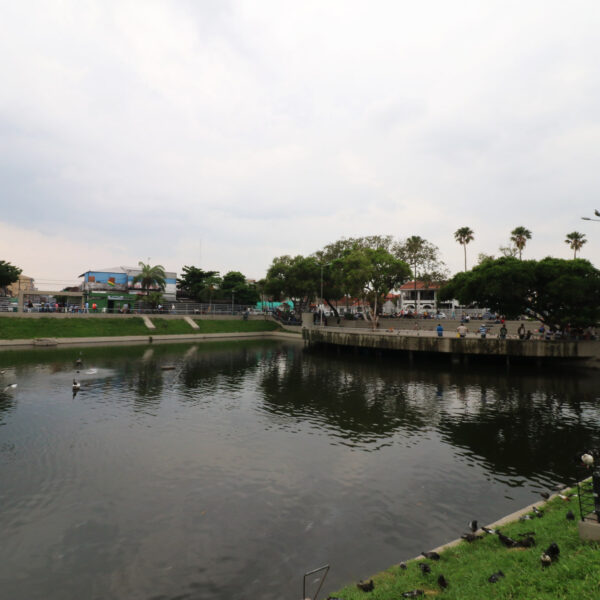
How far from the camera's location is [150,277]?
9306 cm

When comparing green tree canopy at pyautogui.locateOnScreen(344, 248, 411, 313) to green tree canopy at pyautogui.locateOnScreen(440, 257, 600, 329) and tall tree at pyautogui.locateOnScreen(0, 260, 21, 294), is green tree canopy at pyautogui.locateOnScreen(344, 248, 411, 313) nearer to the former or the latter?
green tree canopy at pyautogui.locateOnScreen(440, 257, 600, 329)

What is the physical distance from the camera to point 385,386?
32406 millimetres

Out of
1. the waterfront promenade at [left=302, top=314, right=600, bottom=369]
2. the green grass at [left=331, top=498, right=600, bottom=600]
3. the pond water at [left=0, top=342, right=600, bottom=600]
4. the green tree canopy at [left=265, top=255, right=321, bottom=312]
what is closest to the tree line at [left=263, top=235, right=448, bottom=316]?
the green tree canopy at [left=265, top=255, right=321, bottom=312]

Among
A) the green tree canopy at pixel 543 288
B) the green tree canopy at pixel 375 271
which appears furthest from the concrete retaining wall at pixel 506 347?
the green tree canopy at pixel 375 271

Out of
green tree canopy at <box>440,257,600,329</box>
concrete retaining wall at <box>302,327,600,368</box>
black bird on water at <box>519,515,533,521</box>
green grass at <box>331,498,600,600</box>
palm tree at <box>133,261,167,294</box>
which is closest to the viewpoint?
green grass at <box>331,498,600,600</box>

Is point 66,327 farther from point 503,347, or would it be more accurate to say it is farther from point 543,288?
point 543,288

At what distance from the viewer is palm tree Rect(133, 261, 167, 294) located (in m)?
92.6

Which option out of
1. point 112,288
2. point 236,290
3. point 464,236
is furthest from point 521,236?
point 112,288

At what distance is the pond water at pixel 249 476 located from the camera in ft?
30.8

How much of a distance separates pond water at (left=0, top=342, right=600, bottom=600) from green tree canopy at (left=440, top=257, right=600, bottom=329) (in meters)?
10.9

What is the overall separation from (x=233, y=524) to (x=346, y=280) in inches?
2122

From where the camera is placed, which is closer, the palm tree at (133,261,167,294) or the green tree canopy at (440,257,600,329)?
the green tree canopy at (440,257,600,329)

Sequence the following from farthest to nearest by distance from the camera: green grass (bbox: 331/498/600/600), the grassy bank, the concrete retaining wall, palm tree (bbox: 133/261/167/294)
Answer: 1. palm tree (bbox: 133/261/167/294)
2. the grassy bank
3. the concrete retaining wall
4. green grass (bbox: 331/498/600/600)

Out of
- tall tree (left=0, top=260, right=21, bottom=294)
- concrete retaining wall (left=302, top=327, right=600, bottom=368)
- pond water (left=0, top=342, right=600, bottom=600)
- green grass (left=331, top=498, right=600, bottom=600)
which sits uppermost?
tall tree (left=0, top=260, right=21, bottom=294)
